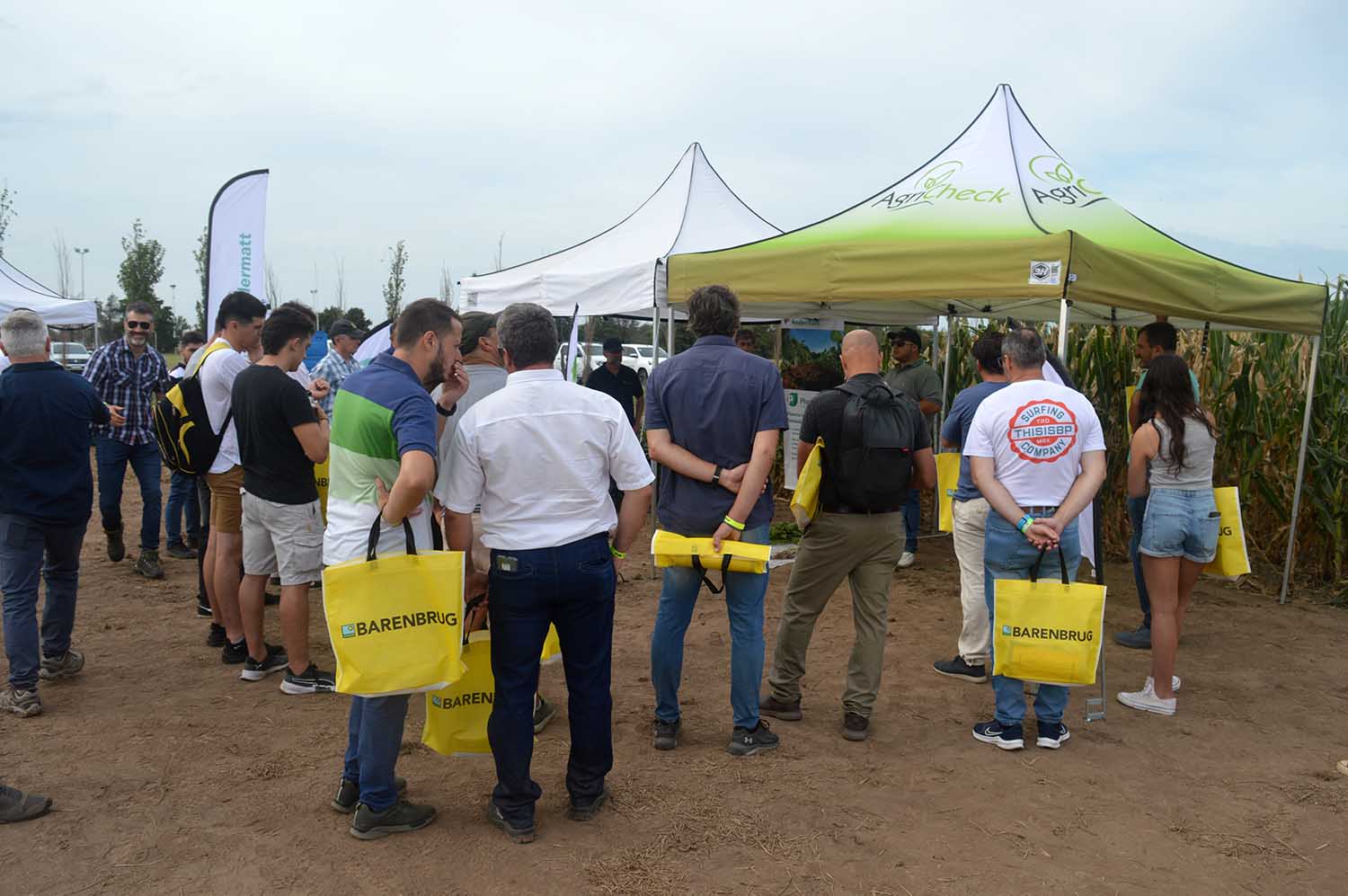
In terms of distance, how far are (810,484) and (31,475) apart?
361 centimetres

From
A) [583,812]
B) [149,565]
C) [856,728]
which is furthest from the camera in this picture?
[149,565]

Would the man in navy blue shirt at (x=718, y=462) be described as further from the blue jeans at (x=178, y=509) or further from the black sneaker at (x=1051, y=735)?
the blue jeans at (x=178, y=509)

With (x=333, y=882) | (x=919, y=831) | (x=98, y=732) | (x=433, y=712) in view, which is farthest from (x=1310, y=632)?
(x=98, y=732)

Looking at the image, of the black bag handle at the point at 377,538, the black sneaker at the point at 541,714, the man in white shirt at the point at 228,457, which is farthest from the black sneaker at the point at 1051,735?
the man in white shirt at the point at 228,457

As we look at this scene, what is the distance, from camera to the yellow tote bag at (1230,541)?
15.8ft

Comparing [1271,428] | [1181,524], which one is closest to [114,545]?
[1181,524]

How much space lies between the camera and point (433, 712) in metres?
3.36

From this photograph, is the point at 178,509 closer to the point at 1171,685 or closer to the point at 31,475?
the point at 31,475

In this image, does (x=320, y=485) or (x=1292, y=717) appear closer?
(x=1292, y=717)

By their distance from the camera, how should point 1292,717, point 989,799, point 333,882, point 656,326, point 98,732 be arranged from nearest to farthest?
point 333,882 < point 989,799 < point 98,732 < point 1292,717 < point 656,326

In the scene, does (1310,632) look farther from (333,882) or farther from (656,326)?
(333,882)

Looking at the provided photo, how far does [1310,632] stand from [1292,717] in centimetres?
195

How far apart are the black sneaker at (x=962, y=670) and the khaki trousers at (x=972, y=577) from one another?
1.6 inches

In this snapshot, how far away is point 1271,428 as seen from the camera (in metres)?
7.49
